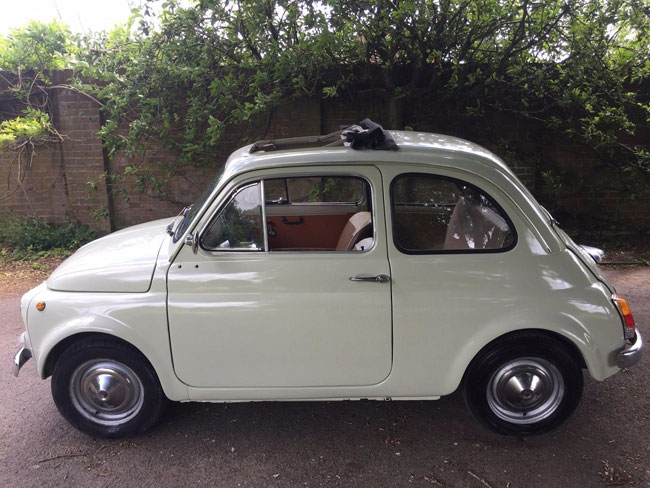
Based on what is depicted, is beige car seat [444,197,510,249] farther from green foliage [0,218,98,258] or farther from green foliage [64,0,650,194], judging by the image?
green foliage [0,218,98,258]

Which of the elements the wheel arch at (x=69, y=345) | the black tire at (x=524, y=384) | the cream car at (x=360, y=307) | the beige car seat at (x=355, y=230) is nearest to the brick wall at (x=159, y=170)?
the beige car seat at (x=355, y=230)

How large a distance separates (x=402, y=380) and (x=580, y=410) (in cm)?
143

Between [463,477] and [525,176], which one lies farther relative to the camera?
[525,176]

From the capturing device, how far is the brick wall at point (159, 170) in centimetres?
769

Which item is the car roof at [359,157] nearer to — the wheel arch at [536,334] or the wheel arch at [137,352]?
the wheel arch at [536,334]

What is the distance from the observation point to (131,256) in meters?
3.22

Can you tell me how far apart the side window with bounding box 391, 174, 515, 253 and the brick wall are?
4.66 meters

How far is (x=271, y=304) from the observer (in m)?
2.96

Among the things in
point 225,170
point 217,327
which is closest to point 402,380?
point 217,327

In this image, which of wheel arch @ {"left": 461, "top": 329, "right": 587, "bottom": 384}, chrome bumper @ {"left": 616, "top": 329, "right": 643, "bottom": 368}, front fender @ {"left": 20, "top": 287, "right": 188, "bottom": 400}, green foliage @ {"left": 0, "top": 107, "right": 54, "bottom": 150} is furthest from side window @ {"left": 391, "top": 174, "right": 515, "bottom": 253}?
green foliage @ {"left": 0, "top": 107, "right": 54, "bottom": 150}

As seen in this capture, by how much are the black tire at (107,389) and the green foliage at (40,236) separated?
5.13 metres

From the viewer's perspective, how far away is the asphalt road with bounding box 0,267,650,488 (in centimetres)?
288

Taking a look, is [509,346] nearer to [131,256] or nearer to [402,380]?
[402,380]

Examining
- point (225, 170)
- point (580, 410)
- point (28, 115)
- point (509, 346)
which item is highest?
point (28, 115)
